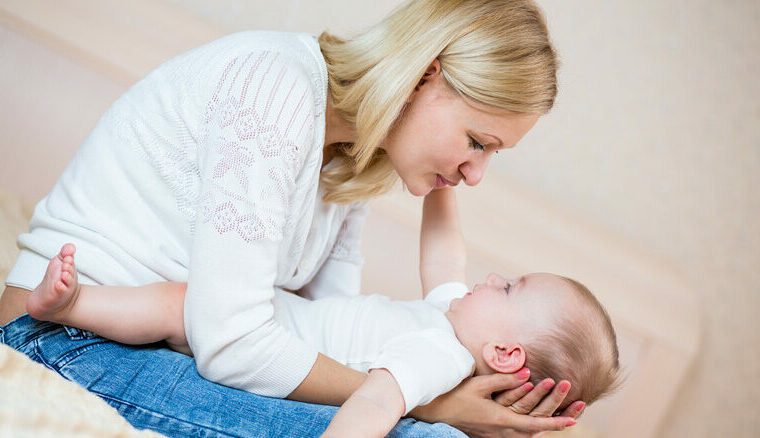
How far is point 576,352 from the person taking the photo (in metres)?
1.38

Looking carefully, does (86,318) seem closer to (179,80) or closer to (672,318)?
(179,80)

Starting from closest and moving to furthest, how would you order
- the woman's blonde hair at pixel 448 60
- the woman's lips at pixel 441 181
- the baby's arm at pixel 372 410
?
the baby's arm at pixel 372 410 → the woman's blonde hair at pixel 448 60 → the woman's lips at pixel 441 181

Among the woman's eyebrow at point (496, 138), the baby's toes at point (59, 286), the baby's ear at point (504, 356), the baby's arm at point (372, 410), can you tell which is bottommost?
the baby's ear at point (504, 356)

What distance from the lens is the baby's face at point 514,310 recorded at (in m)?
1.39

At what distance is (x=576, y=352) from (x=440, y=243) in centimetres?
47

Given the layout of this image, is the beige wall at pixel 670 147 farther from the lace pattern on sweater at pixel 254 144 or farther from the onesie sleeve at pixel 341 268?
the lace pattern on sweater at pixel 254 144

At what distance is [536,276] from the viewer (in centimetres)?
145

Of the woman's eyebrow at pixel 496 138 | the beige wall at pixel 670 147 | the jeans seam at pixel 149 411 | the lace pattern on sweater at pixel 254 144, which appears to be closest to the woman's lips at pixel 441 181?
the woman's eyebrow at pixel 496 138

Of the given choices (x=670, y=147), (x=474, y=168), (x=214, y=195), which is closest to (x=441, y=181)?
(x=474, y=168)

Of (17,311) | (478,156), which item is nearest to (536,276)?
(478,156)

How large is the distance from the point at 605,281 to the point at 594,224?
17cm

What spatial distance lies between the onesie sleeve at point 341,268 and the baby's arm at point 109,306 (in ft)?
1.59

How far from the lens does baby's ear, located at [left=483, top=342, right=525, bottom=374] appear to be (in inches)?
54.3

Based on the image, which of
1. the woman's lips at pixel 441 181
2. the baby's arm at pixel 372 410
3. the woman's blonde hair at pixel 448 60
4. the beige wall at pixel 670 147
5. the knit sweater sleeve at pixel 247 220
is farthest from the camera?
the beige wall at pixel 670 147
